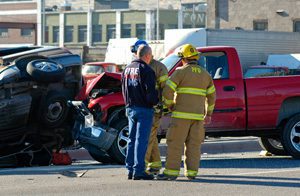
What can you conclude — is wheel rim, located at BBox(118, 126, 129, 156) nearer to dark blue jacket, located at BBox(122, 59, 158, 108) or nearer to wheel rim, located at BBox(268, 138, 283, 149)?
dark blue jacket, located at BBox(122, 59, 158, 108)

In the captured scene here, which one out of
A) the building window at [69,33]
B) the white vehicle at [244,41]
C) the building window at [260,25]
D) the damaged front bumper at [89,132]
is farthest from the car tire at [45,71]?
the building window at [69,33]

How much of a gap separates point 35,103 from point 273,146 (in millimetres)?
4296

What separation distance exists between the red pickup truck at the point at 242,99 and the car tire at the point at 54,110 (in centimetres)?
36

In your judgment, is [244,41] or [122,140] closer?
[122,140]

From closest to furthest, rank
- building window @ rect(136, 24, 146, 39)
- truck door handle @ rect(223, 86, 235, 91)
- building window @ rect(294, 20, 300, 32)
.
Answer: truck door handle @ rect(223, 86, 235, 91) < building window @ rect(294, 20, 300, 32) < building window @ rect(136, 24, 146, 39)

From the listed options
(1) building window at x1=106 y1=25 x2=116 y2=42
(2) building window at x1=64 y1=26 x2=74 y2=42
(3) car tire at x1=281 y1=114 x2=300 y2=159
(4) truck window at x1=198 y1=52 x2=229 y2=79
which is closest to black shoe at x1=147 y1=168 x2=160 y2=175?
(4) truck window at x1=198 y1=52 x2=229 y2=79

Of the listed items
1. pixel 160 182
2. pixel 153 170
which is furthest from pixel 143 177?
pixel 153 170

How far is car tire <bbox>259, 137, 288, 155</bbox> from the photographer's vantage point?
14.3 metres

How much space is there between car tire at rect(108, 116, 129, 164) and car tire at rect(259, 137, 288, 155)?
2.90 meters

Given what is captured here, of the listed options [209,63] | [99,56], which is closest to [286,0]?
[99,56]

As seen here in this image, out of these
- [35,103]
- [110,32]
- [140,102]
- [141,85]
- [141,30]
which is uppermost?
[141,30]

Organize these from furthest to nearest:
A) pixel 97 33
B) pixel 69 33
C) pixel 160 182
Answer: pixel 69 33 → pixel 97 33 → pixel 160 182

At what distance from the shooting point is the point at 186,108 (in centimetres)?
1076

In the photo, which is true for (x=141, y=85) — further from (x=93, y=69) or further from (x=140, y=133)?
(x=93, y=69)
